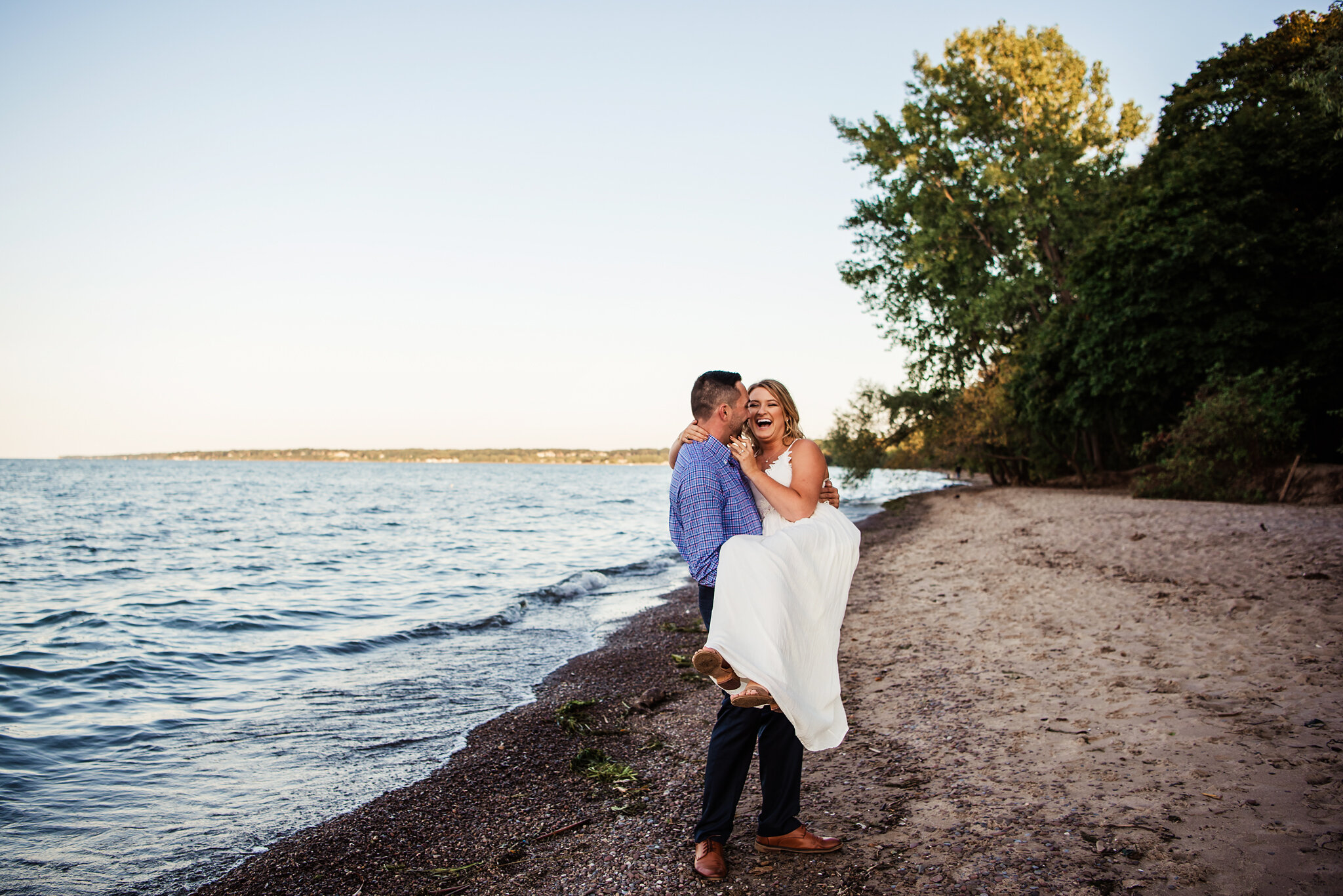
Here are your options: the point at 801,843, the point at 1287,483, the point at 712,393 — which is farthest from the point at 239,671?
the point at 1287,483

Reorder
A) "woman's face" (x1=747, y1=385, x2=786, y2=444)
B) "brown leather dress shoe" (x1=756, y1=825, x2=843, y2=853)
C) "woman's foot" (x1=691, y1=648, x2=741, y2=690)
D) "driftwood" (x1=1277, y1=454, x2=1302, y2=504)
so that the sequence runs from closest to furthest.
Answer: "woman's foot" (x1=691, y1=648, x2=741, y2=690), "brown leather dress shoe" (x1=756, y1=825, x2=843, y2=853), "woman's face" (x1=747, y1=385, x2=786, y2=444), "driftwood" (x1=1277, y1=454, x2=1302, y2=504)

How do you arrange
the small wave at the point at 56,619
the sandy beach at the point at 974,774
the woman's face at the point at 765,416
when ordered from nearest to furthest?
the sandy beach at the point at 974,774
the woman's face at the point at 765,416
the small wave at the point at 56,619

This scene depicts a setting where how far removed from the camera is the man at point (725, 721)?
3574 millimetres

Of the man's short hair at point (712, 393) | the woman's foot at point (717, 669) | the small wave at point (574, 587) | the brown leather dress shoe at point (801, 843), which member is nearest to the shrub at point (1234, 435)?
the small wave at point (574, 587)

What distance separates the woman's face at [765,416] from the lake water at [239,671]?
4.13 metres

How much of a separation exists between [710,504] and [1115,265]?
81.6 ft

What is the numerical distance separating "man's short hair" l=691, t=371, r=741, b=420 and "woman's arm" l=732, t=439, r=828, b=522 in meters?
0.24

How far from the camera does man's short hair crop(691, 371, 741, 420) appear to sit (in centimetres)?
375

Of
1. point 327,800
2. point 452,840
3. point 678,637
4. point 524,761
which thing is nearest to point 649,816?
point 452,840

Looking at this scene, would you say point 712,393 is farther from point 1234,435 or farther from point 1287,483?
point 1234,435

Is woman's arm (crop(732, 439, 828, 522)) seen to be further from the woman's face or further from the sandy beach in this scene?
the sandy beach

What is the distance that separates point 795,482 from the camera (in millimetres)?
3592

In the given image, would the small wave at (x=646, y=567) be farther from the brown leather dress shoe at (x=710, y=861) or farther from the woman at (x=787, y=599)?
the woman at (x=787, y=599)

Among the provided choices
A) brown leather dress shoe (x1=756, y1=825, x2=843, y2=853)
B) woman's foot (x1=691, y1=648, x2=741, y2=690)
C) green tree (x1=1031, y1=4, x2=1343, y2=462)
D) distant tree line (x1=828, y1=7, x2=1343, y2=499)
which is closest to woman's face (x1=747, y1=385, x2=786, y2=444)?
woman's foot (x1=691, y1=648, x2=741, y2=690)
